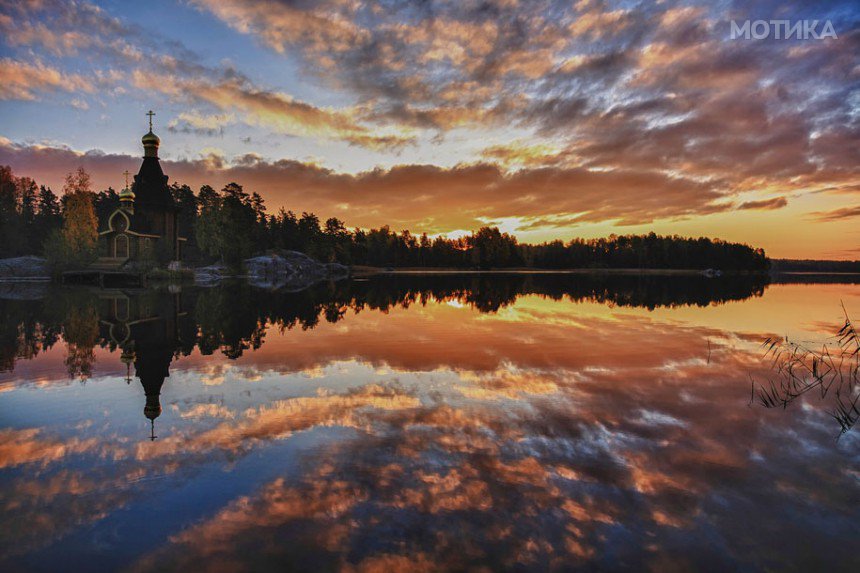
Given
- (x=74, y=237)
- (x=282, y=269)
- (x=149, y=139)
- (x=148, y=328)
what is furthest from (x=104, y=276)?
(x=148, y=328)

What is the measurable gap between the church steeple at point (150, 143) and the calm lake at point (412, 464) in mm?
81290

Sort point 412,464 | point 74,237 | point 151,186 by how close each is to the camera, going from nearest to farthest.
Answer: point 412,464, point 74,237, point 151,186

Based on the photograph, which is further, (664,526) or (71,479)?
(71,479)

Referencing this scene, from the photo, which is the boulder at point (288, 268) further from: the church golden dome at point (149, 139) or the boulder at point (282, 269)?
the church golden dome at point (149, 139)

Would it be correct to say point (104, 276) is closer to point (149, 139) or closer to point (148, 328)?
point (149, 139)

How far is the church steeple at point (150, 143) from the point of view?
83.7 metres

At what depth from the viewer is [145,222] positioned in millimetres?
82750

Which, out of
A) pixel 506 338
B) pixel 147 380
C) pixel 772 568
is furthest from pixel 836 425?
pixel 147 380

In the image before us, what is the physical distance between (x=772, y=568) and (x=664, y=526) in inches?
48.6

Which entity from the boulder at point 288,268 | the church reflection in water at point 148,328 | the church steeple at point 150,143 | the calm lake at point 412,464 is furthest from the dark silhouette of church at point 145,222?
the calm lake at point 412,464

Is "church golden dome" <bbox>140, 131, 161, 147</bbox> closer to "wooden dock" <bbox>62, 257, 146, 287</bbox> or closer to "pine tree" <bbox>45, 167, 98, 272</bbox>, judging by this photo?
"pine tree" <bbox>45, 167, 98, 272</bbox>

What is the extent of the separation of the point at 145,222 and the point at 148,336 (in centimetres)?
7441

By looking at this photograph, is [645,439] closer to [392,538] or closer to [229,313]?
[392,538]

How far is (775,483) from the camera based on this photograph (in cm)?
778
